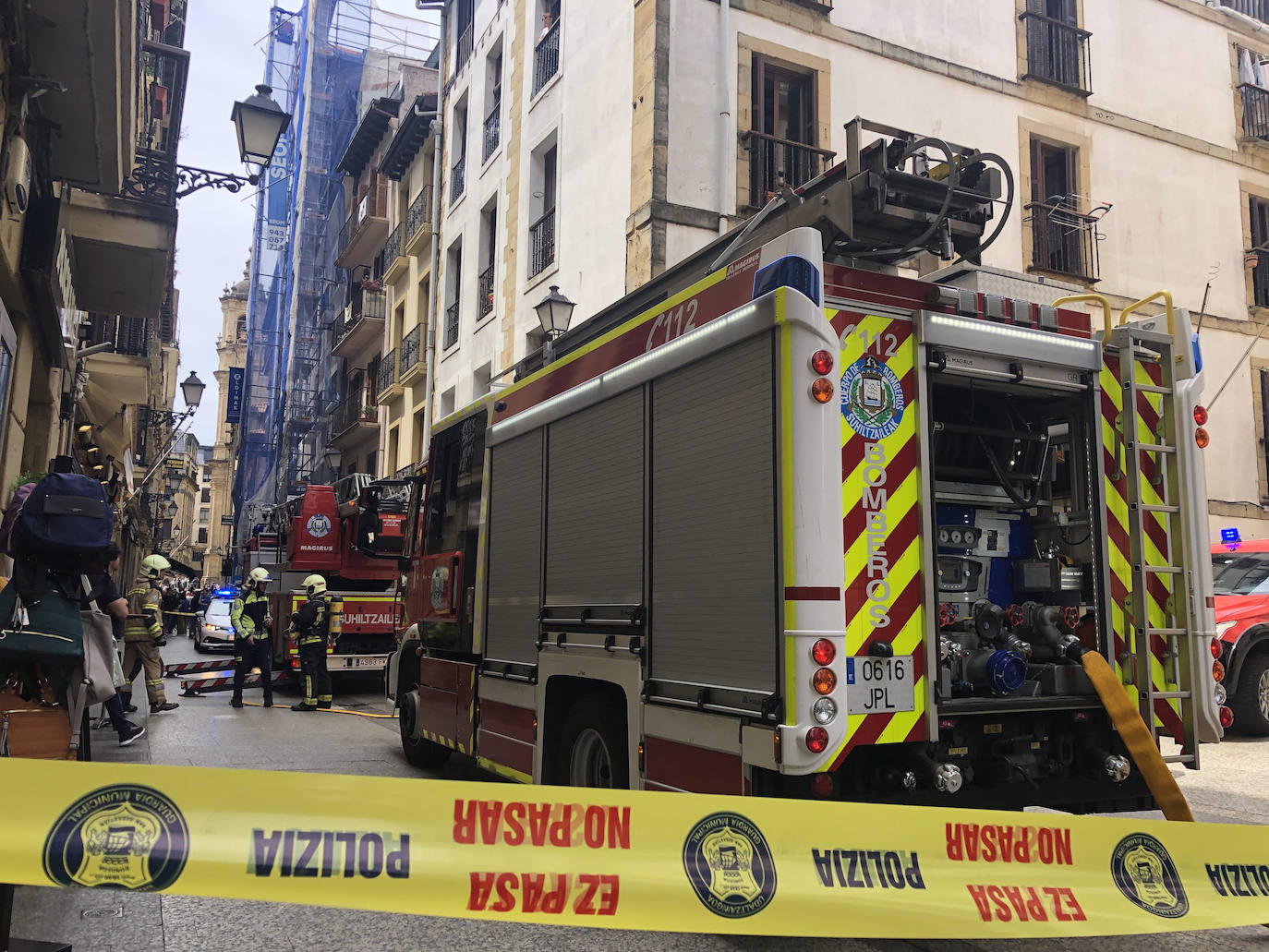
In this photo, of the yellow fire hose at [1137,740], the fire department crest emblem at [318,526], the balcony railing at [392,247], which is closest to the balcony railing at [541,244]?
the fire department crest emblem at [318,526]

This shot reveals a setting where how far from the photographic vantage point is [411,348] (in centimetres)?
2594

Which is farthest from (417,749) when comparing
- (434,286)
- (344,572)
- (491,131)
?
(434,286)

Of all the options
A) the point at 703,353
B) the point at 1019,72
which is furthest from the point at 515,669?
the point at 1019,72

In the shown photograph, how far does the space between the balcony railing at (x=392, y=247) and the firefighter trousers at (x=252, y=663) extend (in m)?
16.8

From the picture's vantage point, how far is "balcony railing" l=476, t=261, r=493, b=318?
20531 millimetres

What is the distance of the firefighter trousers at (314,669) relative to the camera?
12.9 m

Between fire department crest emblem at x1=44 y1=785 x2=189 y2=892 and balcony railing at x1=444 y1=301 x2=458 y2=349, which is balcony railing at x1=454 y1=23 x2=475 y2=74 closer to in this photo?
balcony railing at x1=444 y1=301 x2=458 y2=349

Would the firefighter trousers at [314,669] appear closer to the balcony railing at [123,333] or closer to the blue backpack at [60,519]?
the blue backpack at [60,519]

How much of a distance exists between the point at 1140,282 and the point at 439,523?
14.1m

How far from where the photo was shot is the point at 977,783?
451 cm

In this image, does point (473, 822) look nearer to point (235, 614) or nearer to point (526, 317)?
point (235, 614)

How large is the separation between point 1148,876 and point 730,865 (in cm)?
157

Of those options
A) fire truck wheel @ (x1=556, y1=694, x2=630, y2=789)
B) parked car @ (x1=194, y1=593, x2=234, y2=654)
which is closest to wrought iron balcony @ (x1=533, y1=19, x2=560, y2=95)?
fire truck wheel @ (x1=556, y1=694, x2=630, y2=789)

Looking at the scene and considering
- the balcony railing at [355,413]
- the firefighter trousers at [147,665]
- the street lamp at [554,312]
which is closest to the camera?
the firefighter trousers at [147,665]
